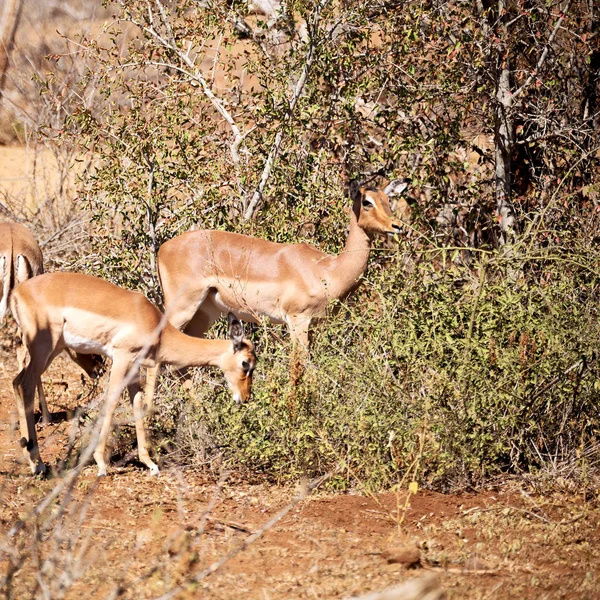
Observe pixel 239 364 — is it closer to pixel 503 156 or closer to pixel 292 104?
pixel 292 104

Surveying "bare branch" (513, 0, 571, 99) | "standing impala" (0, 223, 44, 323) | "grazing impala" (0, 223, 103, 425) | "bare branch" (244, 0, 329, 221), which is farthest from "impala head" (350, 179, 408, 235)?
"standing impala" (0, 223, 44, 323)

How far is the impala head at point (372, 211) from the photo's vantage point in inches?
313

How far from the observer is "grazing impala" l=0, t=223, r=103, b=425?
7574mm

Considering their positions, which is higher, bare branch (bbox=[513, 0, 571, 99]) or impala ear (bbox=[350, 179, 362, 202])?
bare branch (bbox=[513, 0, 571, 99])

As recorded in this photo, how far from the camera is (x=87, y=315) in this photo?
6438 millimetres

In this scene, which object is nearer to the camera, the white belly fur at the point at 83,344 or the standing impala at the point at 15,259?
the white belly fur at the point at 83,344

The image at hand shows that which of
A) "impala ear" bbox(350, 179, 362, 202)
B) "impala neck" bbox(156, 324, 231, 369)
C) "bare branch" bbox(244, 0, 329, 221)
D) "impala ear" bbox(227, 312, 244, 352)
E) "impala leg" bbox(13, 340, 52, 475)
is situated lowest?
"impala leg" bbox(13, 340, 52, 475)

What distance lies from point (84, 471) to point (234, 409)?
3.38ft

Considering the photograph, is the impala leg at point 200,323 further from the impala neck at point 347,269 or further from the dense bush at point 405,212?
the impala neck at point 347,269

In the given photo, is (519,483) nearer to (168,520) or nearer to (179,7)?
(168,520)

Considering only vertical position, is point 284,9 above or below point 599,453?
above

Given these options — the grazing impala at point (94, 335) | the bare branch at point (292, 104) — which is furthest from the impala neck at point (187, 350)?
the bare branch at point (292, 104)

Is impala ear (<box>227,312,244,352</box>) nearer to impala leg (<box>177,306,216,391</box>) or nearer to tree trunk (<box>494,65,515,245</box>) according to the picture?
impala leg (<box>177,306,216,391</box>)

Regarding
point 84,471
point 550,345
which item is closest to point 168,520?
point 84,471
